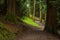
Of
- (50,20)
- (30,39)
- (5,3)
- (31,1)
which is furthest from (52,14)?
(31,1)

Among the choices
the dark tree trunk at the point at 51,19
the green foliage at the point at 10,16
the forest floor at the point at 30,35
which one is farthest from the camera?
the green foliage at the point at 10,16

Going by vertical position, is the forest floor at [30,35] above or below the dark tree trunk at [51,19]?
below

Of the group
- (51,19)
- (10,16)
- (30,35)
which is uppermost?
(10,16)

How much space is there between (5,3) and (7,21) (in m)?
5.37

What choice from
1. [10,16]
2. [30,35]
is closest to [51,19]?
[30,35]

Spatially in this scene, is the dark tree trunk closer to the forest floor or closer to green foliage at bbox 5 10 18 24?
the forest floor

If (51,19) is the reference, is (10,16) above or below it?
above

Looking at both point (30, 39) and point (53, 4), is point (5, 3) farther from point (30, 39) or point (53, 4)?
point (30, 39)

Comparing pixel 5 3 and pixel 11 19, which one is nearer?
pixel 11 19

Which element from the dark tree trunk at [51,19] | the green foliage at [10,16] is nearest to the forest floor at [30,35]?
the dark tree trunk at [51,19]

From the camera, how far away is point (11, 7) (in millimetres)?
17312

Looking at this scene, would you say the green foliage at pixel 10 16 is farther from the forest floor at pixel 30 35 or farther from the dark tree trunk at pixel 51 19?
→ the dark tree trunk at pixel 51 19

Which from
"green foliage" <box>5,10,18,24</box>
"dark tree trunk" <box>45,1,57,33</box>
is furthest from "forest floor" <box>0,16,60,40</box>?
"green foliage" <box>5,10,18,24</box>

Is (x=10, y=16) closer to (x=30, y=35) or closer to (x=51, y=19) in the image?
(x=30, y=35)
